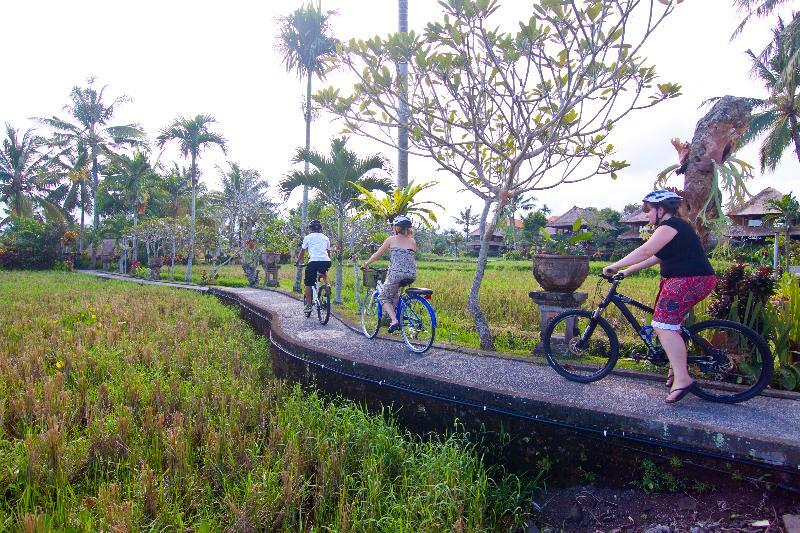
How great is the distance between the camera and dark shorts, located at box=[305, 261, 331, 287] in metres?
7.52

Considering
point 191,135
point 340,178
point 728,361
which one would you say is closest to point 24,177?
point 191,135

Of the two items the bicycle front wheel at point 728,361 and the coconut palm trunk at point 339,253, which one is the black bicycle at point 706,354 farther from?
the coconut palm trunk at point 339,253

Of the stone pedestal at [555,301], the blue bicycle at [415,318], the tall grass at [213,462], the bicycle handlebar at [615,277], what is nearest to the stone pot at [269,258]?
the tall grass at [213,462]

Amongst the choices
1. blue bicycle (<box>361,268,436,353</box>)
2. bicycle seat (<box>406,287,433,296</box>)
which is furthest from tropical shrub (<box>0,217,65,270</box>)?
bicycle seat (<box>406,287,433,296</box>)

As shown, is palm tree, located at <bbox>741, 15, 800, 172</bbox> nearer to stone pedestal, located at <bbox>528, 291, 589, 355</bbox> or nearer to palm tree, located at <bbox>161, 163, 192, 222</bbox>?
stone pedestal, located at <bbox>528, 291, 589, 355</bbox>

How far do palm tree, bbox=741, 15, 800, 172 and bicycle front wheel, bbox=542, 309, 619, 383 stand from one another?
2055 centimetres

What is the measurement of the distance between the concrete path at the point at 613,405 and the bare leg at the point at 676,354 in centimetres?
19

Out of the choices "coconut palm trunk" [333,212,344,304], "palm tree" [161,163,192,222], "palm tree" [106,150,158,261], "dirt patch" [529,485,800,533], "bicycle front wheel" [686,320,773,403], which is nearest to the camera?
"dirt patch" [529,485,800,533]

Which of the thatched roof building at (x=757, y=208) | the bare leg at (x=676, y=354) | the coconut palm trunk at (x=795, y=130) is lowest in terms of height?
the bare leg at (x=676, y=354)

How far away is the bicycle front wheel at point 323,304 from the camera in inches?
296

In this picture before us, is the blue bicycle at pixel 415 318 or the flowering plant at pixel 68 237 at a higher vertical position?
the flowering plant at pixel 68 237

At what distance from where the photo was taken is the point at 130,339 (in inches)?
295

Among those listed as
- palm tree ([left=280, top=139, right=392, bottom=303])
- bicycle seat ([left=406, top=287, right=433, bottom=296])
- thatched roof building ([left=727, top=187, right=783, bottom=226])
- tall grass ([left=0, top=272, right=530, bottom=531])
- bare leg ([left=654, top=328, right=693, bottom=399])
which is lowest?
tall grass ([left=0, top=272, right=530, bottom=531])

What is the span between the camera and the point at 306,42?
15508 mm
